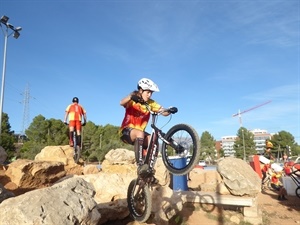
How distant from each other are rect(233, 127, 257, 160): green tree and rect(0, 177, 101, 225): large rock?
282ft

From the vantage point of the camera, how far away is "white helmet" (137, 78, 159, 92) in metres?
5.46

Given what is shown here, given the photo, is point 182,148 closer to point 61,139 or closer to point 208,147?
point 61,139

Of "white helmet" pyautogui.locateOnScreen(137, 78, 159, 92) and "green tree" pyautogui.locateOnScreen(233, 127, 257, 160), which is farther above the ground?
"green tree" pyautogui.locateOnScreen(233, 127, 257, 160)

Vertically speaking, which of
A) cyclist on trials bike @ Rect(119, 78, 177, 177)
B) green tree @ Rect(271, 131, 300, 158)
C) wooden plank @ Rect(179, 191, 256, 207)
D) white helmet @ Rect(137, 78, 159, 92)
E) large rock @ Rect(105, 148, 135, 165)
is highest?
green tree @ Rect(271, 131, 300, 158)

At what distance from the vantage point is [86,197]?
422cm

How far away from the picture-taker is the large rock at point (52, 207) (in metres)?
3.29

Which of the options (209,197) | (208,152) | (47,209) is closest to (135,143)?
(47,209)

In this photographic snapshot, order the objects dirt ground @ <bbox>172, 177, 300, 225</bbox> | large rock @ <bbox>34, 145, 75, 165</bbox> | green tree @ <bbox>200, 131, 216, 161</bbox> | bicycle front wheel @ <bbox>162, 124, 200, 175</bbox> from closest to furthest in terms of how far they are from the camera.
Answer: bicycle front wheel @ <bbox>162, 124, 200, 175</bbox>
dirt ground @ <bbox>172, 177, 300, 225</bbox>
large rock @ <bbox>34, 145, 75, 165</bbox>
green tree @ <bbox>200, 131, 216, 161</bbox>

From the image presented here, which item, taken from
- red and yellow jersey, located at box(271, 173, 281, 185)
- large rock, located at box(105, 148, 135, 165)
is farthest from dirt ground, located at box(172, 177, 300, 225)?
large rock, located at box(105, 148, 135, 165)

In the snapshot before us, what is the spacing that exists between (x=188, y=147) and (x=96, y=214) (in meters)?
1.98

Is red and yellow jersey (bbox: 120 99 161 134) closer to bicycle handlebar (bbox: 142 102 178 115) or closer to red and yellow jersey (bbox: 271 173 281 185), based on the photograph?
bicycle handlebar (bbox: 142 102 178 115)

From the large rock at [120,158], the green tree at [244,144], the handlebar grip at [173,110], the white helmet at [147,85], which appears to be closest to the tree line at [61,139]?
the green tree at [244,144]

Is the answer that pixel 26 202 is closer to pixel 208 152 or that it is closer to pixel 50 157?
pixel 50 157

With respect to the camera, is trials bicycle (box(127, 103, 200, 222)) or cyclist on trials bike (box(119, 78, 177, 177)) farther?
cyclist on trials bike (box(119, 78, 177, 177))
